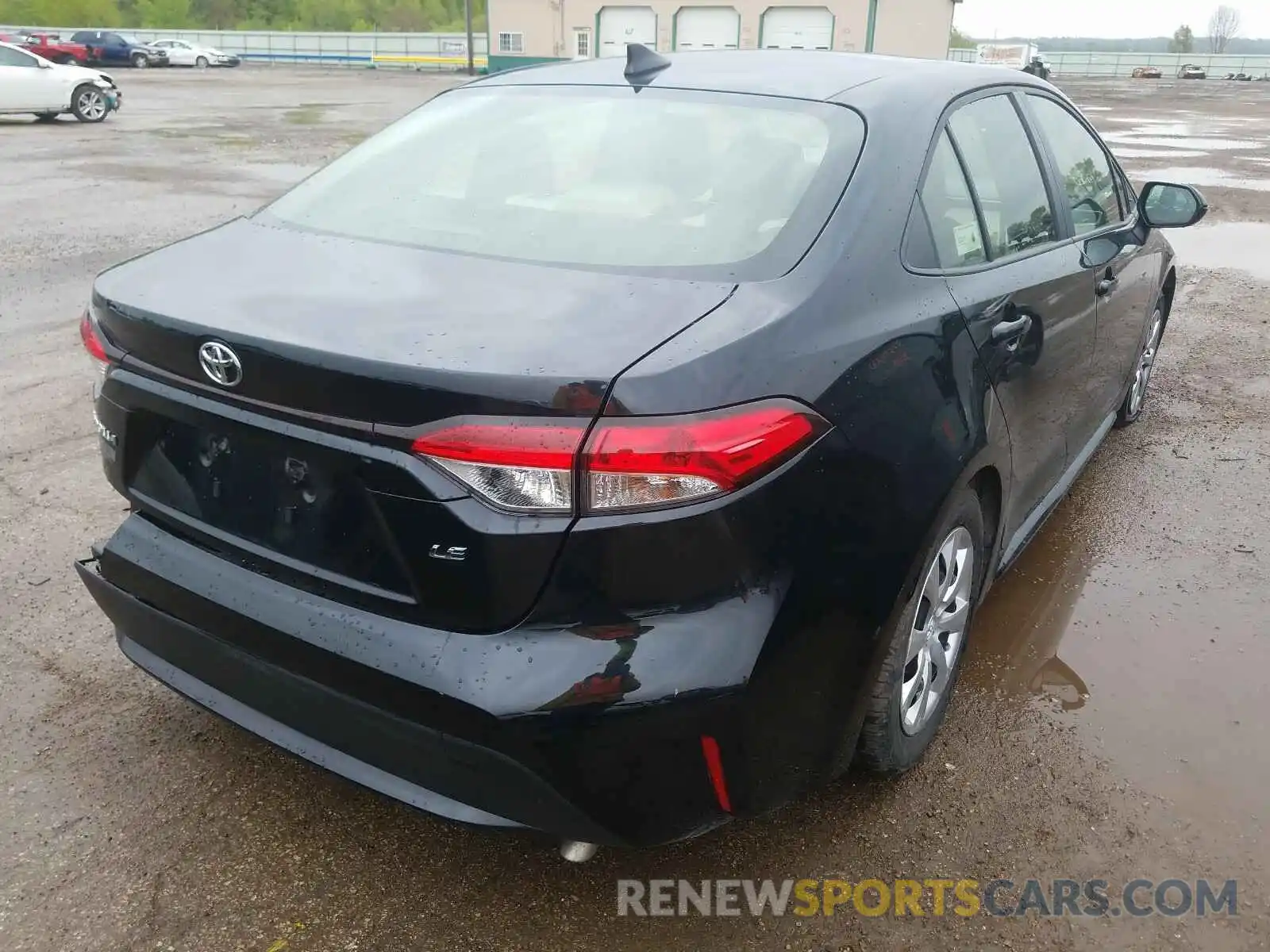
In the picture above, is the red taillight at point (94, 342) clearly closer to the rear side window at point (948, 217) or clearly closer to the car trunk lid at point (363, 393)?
the car trunk lid at point (363, 393)

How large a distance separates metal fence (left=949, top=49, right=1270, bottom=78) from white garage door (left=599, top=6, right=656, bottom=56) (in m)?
22.8

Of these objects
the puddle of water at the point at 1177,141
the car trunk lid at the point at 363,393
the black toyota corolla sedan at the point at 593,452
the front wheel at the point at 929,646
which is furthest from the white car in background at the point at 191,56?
the front wheel at the point at 929,646

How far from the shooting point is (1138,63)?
71125mm

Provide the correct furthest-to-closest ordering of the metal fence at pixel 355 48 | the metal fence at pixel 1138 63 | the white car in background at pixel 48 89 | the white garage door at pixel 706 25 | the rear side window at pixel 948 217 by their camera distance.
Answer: the metal fence at pixel 1138 63, the metal fence at pixel 355 48, the white garage door at pixel 706 25, the white car in background at pixel 48 89, the rear side window at pixel 948 217

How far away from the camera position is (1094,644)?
3.27 meters

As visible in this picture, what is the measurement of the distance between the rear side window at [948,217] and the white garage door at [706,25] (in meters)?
49.7

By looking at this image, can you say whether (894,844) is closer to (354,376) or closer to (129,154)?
(354,376)

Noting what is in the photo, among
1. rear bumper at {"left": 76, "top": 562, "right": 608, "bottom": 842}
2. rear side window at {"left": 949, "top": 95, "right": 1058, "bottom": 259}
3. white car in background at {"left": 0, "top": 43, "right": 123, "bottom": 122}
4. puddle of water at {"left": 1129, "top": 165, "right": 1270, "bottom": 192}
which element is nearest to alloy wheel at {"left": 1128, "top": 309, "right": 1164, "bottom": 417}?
rear side window at {"left": 949, "top": 95, "right": 1058, "bottom": 259}

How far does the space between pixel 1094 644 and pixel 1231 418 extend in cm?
265

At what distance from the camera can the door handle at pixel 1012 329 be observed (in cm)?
251

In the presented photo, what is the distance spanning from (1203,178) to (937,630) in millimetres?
15201

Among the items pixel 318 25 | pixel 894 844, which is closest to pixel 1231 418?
pixel 894 844

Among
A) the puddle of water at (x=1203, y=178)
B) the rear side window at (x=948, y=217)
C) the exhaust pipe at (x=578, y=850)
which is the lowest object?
the puddle of water at (x=1203, y=178)

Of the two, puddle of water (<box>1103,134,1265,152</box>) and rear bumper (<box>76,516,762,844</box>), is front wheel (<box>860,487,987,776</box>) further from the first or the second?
puddle of water (<box>1103,134,1265,152</box>)
